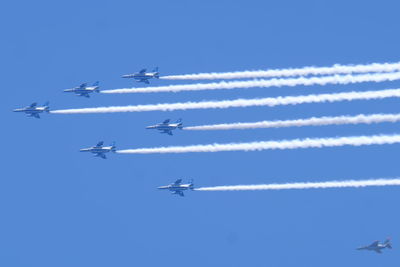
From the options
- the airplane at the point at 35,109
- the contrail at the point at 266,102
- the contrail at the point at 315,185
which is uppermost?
the airplane at the point at 35,109

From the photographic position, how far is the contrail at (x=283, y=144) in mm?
93938

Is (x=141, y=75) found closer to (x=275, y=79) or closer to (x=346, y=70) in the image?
(x=275, y=79)

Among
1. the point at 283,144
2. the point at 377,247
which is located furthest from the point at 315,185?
the point at 377,247

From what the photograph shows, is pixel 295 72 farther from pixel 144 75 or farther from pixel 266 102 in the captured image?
pixel 144 75

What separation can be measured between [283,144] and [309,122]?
10.9ft

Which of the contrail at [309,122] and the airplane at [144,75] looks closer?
the contrail at [309,122]

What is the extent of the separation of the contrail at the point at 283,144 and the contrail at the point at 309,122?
1.44 m

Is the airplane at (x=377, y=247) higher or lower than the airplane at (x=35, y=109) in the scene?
lower

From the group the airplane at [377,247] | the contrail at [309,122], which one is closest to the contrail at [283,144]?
the contrail at [309,122]

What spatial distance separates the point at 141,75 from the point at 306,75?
22727mm

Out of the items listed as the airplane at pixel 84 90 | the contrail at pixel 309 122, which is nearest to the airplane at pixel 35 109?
the airplane at pixel 84 90

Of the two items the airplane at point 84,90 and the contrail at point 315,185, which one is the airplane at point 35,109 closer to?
the airplane at point 84,90

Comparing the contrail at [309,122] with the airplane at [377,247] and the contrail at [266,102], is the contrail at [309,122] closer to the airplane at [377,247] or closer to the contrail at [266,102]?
the contrail at [266,102]

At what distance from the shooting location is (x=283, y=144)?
99938 mm
